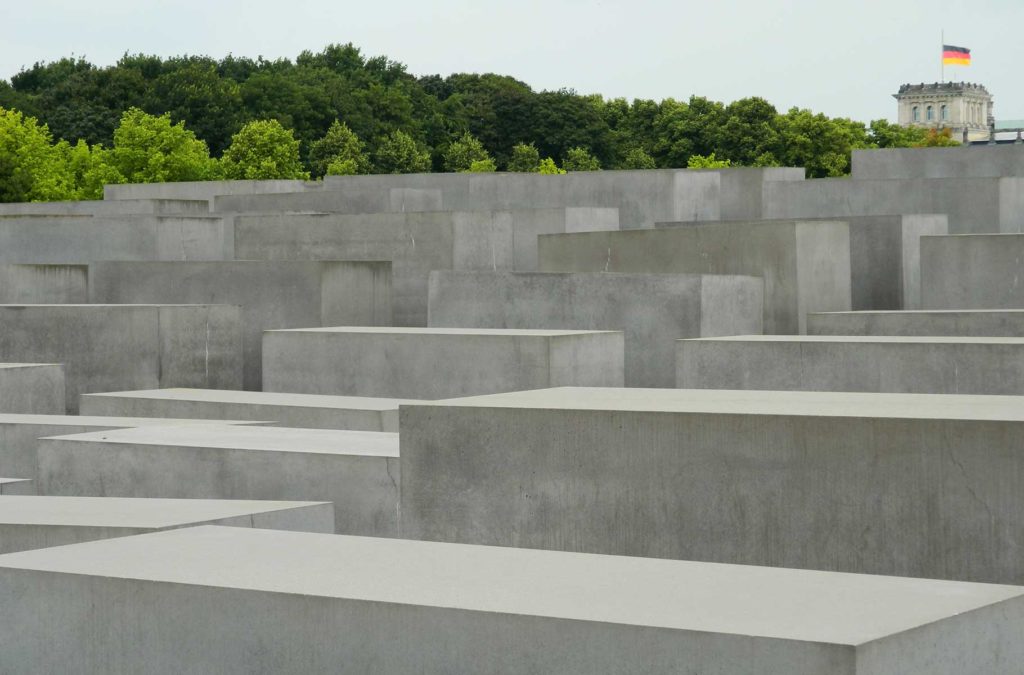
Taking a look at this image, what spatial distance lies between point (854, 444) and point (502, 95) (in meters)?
71.2

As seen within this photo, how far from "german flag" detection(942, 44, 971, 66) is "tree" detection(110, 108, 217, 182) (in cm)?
14472

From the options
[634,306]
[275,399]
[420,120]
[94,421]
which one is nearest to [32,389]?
[94,421]

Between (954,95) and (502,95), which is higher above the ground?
→ (954,95)

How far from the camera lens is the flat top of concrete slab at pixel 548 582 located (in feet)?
13.0

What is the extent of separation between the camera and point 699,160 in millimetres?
56000

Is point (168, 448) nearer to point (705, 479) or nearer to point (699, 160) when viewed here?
point (705, 479)

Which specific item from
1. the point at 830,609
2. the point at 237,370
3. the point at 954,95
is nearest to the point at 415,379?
the point at 237,370

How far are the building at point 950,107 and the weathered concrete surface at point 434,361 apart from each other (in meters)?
170

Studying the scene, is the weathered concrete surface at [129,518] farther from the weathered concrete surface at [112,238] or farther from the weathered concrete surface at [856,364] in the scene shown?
the weathered concrete surface at [112,238]

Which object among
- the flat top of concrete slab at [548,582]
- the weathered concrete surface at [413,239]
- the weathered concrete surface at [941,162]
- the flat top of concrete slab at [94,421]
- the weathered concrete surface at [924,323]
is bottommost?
the flat top of concrete slab at [94,421]

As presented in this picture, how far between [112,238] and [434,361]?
8.40 metres

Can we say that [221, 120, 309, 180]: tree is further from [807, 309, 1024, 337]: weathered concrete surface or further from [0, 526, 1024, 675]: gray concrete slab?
[0, 526, 1024, 675]: gray concrete slab

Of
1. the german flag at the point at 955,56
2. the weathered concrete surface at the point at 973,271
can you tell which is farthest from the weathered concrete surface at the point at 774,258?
the german flag at the point at 955,56

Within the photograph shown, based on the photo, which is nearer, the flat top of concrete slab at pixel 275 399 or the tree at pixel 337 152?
the flat top of concrete slab at pixel 275 399
